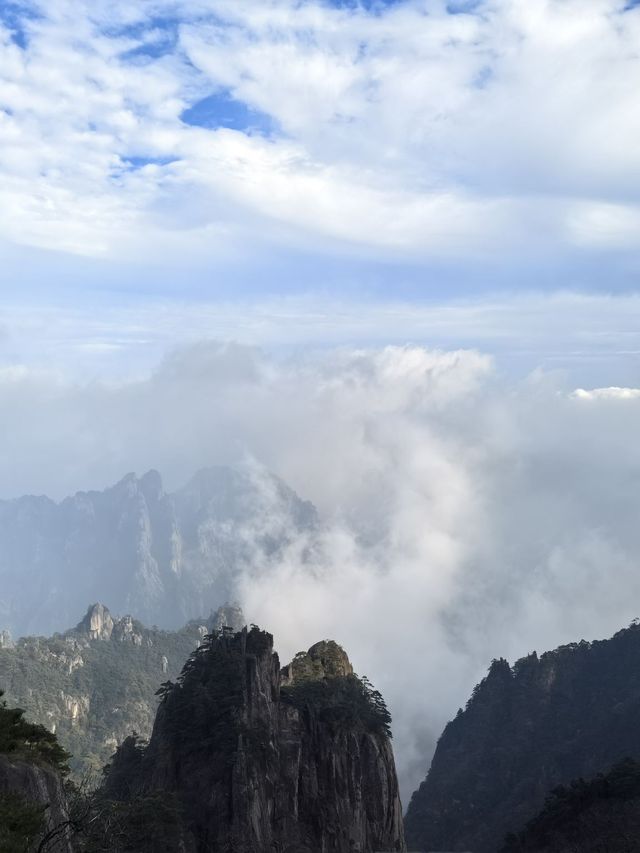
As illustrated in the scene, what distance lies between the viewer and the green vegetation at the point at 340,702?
95.5 m

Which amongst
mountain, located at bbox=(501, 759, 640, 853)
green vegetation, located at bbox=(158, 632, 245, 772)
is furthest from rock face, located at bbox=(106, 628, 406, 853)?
mountain, located at bbox=(501, 759, 640, 853)

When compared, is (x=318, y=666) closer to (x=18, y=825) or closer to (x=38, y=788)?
(x=38, y=788)

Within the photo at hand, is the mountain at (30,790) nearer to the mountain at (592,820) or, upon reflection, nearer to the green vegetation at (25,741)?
the green vegetation at (25,741)

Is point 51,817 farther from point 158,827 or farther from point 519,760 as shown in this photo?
point 519,760

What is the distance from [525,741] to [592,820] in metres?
67.2

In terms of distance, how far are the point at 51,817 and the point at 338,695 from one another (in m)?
64.5

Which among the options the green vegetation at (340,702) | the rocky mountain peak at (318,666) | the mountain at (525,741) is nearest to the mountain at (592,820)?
the green vegetation at (340,702)

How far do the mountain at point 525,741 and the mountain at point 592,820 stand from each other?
23.5 m

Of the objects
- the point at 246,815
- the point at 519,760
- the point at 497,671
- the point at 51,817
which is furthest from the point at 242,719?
the point at 497,671

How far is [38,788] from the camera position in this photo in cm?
3934

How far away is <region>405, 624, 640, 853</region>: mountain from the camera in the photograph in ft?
424

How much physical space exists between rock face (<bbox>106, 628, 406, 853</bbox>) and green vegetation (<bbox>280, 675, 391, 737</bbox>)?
0.53ft

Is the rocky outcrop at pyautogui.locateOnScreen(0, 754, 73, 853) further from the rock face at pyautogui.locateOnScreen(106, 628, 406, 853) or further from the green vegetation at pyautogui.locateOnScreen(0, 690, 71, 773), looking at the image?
the rock face at pyautogui.locateOnScreen(106, 628, 406, 853)

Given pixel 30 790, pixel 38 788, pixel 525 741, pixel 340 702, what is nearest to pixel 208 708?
pixel 340 702
